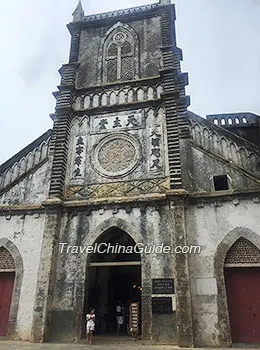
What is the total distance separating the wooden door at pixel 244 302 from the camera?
991 cm

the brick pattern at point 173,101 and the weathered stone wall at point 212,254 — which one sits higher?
the brick pattern at point 173,101

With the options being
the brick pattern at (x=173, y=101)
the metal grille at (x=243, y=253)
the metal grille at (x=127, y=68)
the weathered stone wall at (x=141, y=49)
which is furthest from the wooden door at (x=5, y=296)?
the metal grille at (x=127, y=68)

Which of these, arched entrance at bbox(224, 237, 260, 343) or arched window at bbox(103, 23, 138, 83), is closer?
arched entrance at bbox(224, 237, 260, 343)

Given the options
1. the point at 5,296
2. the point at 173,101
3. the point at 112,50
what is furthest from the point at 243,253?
the point at 112,50

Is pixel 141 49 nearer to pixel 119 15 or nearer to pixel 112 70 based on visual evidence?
pixel 112 70

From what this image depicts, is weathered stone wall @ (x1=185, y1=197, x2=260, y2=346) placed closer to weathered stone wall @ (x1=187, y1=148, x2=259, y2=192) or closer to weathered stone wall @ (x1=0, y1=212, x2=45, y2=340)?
weathered stone wall @ (x1=187, y1=148, x2=259, y2=192)

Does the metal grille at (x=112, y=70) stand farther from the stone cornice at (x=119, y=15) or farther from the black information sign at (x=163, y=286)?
the black information sign at (x=163, y=286)

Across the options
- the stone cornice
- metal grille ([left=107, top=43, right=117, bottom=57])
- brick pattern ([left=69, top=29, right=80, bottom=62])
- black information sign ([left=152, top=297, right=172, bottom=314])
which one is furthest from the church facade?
the stone cornice

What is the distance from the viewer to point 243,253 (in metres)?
10.6

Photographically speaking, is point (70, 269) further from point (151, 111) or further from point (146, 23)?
point (146, 23)

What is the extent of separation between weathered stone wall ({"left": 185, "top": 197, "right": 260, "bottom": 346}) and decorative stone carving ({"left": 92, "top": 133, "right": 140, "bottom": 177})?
10.5ft

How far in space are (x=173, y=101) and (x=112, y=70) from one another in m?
4.27

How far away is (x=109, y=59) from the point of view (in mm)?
16281

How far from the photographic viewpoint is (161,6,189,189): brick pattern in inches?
480
